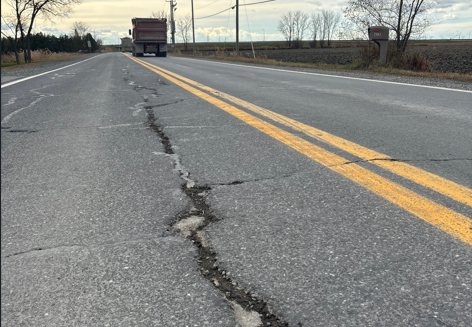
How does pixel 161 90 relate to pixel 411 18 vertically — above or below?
below

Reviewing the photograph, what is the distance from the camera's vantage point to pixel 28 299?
4.58 feet

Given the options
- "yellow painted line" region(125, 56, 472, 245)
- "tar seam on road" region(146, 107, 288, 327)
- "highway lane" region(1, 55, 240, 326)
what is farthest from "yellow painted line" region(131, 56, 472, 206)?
"highway lane" region(1, 55, 240, 326)

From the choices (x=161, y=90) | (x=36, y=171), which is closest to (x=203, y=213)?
(x=36, y=171)

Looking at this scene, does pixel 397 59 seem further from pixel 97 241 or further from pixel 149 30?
pixel 149 30

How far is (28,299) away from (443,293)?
1.42 metres

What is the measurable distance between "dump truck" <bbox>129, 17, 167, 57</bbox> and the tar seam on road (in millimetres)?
32987

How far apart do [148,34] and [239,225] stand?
34080 millimetres

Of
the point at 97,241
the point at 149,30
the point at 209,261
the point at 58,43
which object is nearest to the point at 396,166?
the point at 209,261

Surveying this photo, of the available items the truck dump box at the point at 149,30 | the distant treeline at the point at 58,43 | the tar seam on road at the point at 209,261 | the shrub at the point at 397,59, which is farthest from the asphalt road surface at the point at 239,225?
the distant treeline at the point at 58,43

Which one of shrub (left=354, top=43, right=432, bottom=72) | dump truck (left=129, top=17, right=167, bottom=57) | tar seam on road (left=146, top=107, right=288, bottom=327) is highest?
dump truck (left=129, top=17, right=167, bottom=57)

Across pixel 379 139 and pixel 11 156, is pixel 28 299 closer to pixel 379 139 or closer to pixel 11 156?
pixel 11 156

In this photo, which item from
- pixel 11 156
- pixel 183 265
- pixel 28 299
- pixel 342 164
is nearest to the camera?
pixel 28 299

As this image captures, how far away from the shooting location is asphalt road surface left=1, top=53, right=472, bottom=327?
136cm

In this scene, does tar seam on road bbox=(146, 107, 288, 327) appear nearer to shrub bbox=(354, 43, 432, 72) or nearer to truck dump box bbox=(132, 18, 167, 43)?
shrub bbox=(354, 43, 432, 72)
